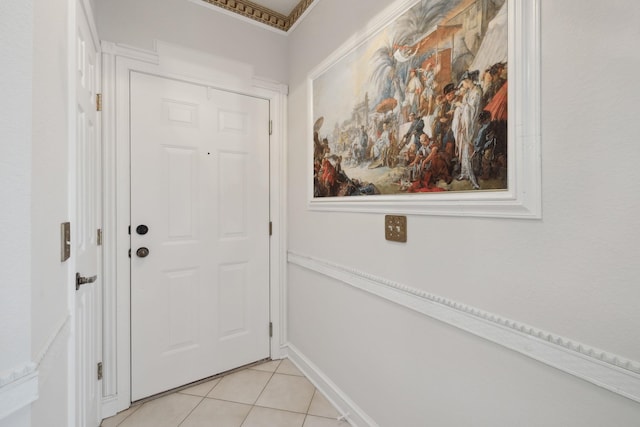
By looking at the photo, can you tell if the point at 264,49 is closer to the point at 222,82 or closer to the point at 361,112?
the point at 222,82

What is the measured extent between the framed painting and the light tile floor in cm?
128

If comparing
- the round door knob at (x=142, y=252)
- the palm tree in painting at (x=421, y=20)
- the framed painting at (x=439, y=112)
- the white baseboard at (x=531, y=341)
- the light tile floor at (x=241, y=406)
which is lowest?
the light tile floor at (x=241, y=406)

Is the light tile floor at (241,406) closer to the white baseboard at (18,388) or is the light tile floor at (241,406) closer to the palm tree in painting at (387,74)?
the white baseboard at (18,388)

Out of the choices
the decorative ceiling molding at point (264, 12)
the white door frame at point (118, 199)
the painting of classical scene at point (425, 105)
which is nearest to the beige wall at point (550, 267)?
the painting of classical scene at point (425, 105)

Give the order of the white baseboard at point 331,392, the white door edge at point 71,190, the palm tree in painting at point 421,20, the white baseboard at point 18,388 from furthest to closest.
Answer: the white baseboard at point 331,392 < the palm tree in painting at point 421,20 < the white door edge at point 71,190 < the white baseboard at point 18,388

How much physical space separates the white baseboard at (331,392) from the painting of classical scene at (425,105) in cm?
124

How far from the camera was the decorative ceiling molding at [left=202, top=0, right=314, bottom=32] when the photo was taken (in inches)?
80.2

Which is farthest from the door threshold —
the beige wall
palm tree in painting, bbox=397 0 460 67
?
palm tree in painting, bbox=397 0 460 67

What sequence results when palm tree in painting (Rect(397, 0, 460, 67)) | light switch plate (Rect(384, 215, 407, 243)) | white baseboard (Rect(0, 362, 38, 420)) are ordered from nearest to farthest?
white baseboard (Rect(0, 362, 38, 420)) < palm tree in painting (Rect(397, 0, 460, 67)) < light switch plate (Rect(384, 215, 407, 243))

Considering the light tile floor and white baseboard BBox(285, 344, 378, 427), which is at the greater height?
white baseboard BBox(285, 344, 378, 427)

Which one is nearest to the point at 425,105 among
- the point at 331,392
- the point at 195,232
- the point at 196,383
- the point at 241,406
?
the point at 195,232

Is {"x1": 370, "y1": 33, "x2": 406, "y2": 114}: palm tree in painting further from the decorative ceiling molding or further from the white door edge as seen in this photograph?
the white door edge

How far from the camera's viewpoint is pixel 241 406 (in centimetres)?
176

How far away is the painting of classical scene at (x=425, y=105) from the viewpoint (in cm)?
96
